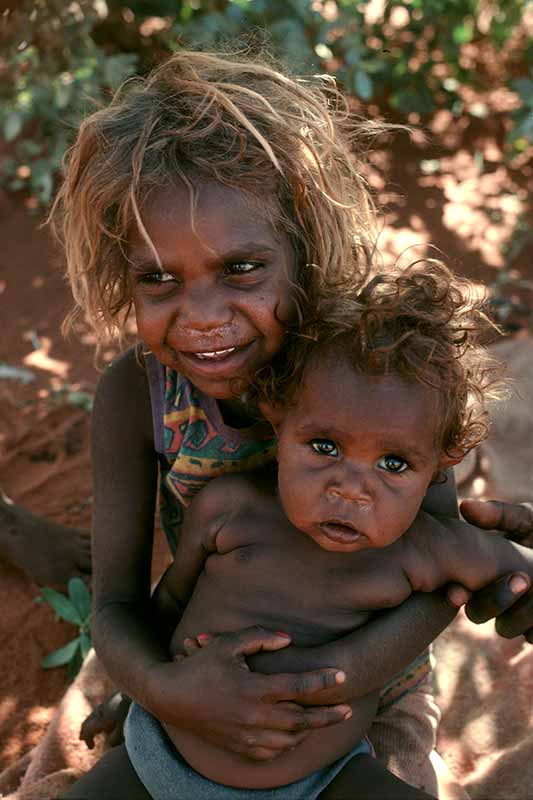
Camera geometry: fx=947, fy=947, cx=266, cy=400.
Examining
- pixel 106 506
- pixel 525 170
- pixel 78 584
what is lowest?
pixel 525 170

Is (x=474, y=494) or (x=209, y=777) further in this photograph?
(x=474, y=494)

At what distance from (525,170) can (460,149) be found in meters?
0.45

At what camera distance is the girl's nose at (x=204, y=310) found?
191 cm

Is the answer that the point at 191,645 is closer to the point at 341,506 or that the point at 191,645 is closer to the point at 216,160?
the point at 341,506

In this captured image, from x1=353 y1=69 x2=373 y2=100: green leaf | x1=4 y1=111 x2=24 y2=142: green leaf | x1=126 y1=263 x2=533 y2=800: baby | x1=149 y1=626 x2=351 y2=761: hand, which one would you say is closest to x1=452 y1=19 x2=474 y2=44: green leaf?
x1=353 y1=69 x2=373 y2=100: green leaf

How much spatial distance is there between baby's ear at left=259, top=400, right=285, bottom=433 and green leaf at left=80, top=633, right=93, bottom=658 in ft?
4.63

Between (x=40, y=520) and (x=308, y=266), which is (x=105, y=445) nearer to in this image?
(x=308, y=266)

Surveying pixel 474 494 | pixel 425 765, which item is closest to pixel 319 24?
pixel 474 494

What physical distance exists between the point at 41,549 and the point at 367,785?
5.74 ft

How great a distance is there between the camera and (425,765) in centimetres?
234

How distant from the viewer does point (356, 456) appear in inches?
74.5

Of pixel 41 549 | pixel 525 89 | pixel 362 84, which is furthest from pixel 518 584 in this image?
pixel 525 89

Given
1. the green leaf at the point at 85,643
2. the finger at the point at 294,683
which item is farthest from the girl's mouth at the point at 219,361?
the green leaf at the point at 85,643

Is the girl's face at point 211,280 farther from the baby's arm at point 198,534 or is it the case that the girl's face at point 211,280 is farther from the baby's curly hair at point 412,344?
the baby's arm at point 198,534
